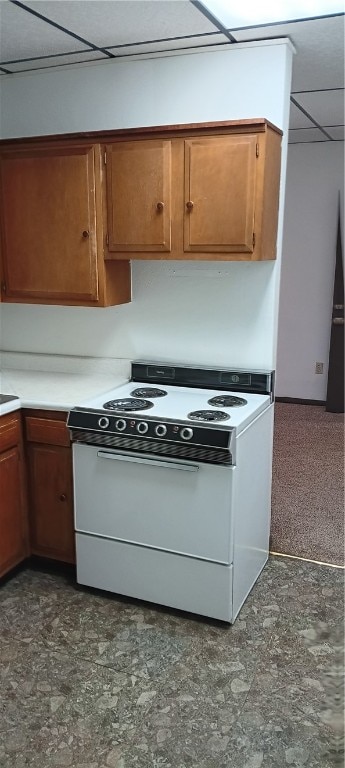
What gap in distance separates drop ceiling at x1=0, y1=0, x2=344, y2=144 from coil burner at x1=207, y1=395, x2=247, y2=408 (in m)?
1.47

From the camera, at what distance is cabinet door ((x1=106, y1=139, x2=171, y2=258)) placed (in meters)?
2.55

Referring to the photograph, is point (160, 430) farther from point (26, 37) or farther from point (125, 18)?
point (26, 37)

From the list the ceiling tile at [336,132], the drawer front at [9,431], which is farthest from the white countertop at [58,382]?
the ceiling tile at [336,132]

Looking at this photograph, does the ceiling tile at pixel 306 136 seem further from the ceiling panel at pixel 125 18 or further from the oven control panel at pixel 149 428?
the oven control panel at pixel 149 428

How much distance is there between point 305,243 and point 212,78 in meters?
2.91

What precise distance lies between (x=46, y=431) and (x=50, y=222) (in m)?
0.97

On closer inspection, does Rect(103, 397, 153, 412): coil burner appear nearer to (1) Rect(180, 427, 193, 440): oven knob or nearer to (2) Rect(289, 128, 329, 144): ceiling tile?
(1) Rect(180, 427, 193, 440): oven knob

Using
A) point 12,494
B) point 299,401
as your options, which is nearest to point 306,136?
point 299,401

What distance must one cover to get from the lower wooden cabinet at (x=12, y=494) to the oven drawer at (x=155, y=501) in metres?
0.32

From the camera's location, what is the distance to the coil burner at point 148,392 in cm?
276

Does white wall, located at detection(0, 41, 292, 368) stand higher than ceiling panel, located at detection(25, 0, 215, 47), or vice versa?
ceiling panel, located at detection(25, 0, 215, 47)

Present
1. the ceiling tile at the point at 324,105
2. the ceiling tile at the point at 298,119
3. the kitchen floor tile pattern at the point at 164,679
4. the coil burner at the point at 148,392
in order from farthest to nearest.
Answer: the ceiling tile at the point at 298,119
the ceiling tile at the point at 324,105
the coil burner at the point at 148,392
the kitchen floor tile pattern at the point at 164,679

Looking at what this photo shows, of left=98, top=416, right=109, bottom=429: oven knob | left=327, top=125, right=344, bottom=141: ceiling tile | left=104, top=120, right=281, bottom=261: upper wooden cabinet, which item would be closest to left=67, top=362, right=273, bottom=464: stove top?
left=98, top=416, right=109, bottom=429: oven knob

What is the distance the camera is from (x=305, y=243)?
532cm
